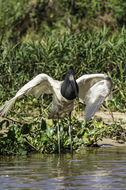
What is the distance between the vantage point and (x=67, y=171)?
559 cm

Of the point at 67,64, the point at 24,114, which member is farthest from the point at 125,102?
the point at 24,114

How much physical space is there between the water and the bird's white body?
0.74 m

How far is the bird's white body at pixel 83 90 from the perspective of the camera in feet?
23.1

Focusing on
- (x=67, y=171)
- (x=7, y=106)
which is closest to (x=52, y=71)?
(x=7, y=106)

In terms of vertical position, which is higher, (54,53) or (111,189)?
(54,53)

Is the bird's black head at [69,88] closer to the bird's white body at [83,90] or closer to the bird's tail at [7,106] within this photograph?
the bird's white body at [83,90]

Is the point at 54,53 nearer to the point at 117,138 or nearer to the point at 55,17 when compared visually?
the point at 117,138

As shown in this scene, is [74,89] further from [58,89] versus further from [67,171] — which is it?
[67,171]

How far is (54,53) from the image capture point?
9789 millimetres

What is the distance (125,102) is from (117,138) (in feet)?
4.71

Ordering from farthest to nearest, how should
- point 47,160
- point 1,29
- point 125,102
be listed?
point 1,29 → point 125,102 → point 47,160

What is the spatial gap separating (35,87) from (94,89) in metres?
0.91

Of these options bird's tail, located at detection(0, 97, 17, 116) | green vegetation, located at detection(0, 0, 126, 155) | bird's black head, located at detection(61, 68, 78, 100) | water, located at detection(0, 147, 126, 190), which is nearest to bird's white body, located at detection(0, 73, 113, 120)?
bird's black head, located at detection(61, 68, 78, 100)

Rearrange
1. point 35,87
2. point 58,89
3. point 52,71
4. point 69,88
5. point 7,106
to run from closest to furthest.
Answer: point 7,106
point 69,88
point 35,87
point 58,89
point 52,71
